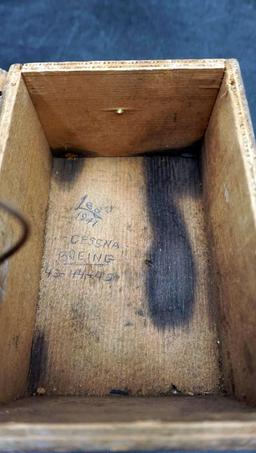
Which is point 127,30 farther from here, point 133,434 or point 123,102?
point 133,434

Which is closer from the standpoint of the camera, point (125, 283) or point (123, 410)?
point (123, 410)

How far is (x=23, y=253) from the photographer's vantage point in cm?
94

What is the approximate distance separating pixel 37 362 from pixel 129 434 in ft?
1.48

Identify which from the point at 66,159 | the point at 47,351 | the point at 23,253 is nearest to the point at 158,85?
the point at 66,159

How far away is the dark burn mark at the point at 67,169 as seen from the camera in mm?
1175

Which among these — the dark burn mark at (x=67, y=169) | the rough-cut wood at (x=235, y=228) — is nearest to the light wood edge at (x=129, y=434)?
the rough-cut wood at (x=235, y=228)

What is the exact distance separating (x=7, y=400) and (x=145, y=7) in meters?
1.44

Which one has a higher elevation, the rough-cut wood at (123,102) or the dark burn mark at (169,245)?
the rough-cut wood at (123,102)

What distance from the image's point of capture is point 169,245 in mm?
1087

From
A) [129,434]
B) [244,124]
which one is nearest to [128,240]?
[244,124]

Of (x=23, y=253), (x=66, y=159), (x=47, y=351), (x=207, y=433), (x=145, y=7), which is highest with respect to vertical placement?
(x=145, y=7)

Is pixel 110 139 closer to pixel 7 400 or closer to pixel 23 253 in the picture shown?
pixel 23 253

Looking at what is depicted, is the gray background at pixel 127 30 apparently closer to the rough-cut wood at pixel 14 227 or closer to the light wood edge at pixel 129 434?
the rough-cut wood at pixel 14 227

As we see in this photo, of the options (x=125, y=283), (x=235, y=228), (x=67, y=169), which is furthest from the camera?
(x=67, y=169)
